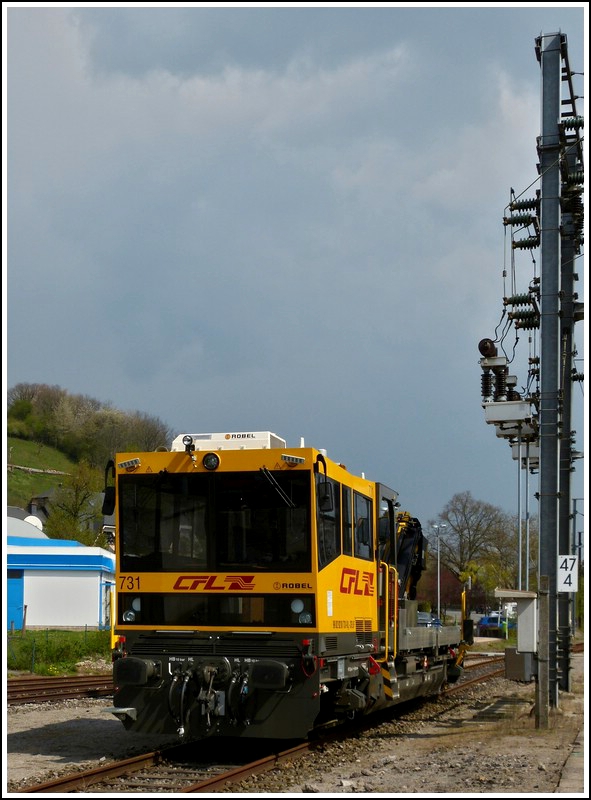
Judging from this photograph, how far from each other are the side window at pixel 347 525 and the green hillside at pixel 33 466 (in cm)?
A: 9332

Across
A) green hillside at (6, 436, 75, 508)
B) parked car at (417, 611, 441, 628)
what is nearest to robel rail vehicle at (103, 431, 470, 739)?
parked car at (417, 611, 441, 628)

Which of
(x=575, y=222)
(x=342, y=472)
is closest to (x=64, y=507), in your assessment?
(x=575, y=222)

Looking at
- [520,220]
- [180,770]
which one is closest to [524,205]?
[520,220]

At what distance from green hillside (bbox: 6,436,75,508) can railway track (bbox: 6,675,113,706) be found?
268 feet

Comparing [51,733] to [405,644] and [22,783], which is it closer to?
[22,783]

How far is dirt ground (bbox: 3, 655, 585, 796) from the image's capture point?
378 inches

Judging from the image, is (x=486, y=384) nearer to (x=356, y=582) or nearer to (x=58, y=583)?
(x=356, y=582)

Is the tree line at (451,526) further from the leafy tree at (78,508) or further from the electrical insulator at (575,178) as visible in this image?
the electrical insulator at (575,178)

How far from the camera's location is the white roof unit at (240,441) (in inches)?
454

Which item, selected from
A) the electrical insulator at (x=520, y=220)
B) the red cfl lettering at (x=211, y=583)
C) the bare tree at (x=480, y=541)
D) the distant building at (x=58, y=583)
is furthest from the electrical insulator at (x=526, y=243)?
the bare tree at (x=480, y=541)

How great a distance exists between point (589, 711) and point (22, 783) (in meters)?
6.18

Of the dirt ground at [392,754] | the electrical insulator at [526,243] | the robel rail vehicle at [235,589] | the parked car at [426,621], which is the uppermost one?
the electrical insulator at [526,243]

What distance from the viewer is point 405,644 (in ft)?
46.1

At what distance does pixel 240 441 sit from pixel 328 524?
1433mm
